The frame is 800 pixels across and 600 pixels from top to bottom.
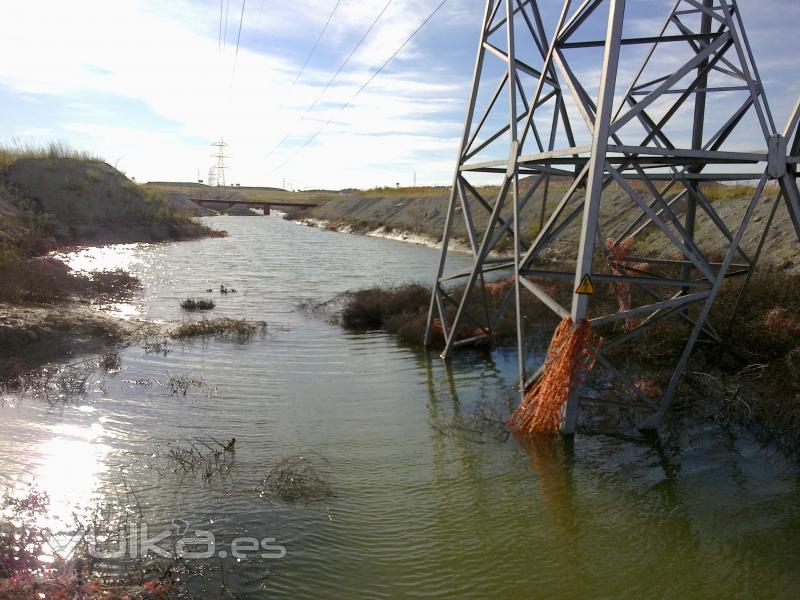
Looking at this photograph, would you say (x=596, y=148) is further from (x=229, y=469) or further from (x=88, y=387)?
(x=88, y=387)

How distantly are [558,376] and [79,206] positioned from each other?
125 feet

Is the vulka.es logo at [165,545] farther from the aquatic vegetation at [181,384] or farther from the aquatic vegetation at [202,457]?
the aquatic vegetation at [181,384]

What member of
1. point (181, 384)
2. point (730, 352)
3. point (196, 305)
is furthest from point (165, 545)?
point (196, 305)

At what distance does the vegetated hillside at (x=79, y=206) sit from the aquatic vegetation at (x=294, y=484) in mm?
24034

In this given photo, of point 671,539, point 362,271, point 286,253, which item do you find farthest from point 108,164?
point 671,539

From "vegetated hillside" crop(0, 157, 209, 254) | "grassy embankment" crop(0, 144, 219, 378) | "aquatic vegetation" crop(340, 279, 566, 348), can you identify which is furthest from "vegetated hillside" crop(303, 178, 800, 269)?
"vegetated hillside" crop(0, 157, 209, 254)

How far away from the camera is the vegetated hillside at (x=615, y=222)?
20.0 metres

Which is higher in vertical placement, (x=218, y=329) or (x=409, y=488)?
(x=218, y=329)

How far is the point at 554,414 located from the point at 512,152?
4.21m

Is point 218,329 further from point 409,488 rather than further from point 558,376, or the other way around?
point 558,376

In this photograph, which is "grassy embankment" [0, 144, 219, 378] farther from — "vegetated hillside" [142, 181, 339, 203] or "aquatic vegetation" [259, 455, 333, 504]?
"vegetated hillside" [142, 181, 339, 203]

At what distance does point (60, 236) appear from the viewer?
3344cm

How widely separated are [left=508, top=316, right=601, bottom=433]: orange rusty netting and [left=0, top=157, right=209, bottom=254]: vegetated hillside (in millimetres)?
24681

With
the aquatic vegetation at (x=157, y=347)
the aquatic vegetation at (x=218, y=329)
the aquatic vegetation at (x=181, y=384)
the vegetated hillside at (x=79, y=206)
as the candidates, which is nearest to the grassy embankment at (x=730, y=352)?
the aquatic vegetation at (x=218, y=329)
